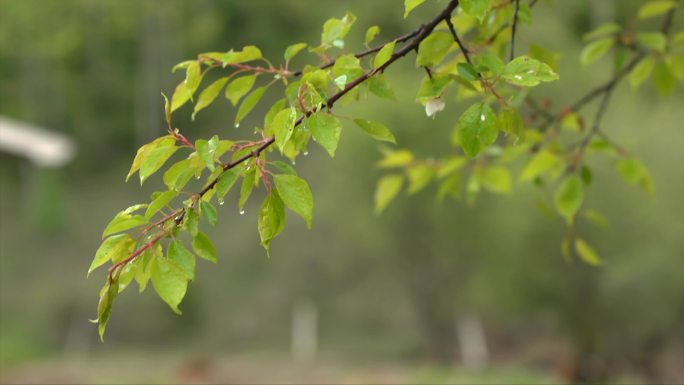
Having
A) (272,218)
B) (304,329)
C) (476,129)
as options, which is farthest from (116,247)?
(304,329)

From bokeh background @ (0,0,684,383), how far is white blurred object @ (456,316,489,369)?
0.04 metres

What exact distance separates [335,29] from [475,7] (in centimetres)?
44

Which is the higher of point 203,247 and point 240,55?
point 240,55

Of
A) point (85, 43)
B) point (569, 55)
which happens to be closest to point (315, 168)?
point (569, 55)

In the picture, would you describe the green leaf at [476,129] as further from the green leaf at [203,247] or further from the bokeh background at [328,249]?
the bokeh background at [328,249]

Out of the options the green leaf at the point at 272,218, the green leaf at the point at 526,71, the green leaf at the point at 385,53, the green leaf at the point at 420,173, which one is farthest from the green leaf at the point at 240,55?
the green leaf at the point at 420,173

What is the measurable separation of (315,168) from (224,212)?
3781 millimetres

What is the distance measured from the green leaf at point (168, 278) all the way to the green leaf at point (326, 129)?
1.02 feet

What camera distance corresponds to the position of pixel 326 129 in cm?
142

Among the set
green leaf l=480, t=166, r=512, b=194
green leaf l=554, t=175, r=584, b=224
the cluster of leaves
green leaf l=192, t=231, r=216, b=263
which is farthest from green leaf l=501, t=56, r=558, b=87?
green leaf l=480, t=166, r=512, b=194

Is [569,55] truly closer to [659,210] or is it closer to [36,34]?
[659,210]

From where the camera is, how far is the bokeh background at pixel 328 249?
40.9ft

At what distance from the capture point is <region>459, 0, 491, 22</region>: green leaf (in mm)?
1418

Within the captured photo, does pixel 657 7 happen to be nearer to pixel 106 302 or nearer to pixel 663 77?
pixel 663 77
